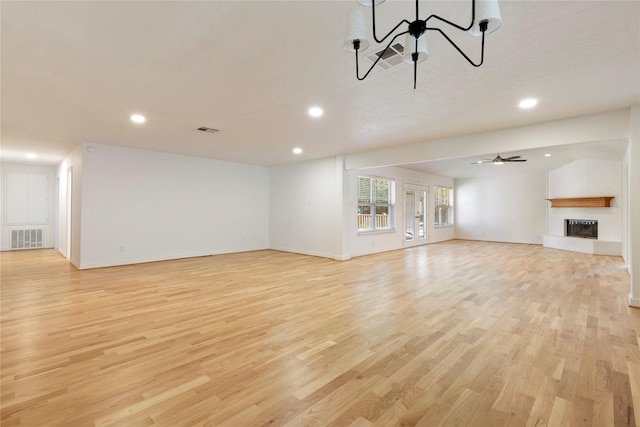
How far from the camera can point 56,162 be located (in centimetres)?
816

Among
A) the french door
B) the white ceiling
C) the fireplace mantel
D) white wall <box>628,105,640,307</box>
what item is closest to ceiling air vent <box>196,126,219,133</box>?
the white ceiling

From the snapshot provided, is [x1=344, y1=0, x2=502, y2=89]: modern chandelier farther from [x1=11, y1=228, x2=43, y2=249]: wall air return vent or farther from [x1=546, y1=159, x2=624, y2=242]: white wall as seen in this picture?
[x1=11, y1=228, x2=43, y2=249]: wall air return vent

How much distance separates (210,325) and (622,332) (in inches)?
155

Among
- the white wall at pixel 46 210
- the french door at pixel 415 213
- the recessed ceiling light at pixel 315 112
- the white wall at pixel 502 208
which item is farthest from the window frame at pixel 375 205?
the white wall at pixel 46 210

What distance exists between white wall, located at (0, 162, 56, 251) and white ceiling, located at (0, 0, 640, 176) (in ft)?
15.2

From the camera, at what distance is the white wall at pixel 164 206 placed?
5883 mm

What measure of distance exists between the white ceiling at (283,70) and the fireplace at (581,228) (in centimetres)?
596

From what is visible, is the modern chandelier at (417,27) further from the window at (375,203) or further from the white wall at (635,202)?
the window at (375,203)

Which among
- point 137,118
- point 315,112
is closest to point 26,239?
point 137,118

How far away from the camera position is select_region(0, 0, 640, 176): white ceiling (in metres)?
1.95

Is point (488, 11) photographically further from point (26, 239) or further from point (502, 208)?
point (26, 239)

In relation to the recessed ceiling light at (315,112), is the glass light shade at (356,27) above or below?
below

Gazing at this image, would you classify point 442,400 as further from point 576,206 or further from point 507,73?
point 576,206

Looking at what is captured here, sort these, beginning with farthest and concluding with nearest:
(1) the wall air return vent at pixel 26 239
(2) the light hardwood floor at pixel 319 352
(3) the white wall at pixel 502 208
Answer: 1. (3) the white wall at pixel 502 208
2. (1) the wall air return vent at pixel 26 239
3. (2) the light hardwood floor at pixel 319 352
